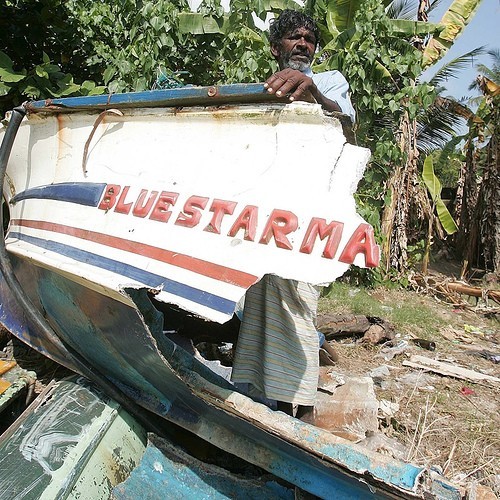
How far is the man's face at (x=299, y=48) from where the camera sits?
2521mm

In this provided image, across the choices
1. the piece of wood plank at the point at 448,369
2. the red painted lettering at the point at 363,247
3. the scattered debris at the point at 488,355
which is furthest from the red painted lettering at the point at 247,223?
the scattered debris at the point at 488,355

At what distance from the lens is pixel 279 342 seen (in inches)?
85.2

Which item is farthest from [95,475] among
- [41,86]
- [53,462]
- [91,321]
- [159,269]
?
[41,86]

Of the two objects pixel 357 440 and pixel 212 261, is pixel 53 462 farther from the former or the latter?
pixel 357 440

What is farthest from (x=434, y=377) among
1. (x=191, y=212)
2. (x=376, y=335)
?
(x=191, y=212)

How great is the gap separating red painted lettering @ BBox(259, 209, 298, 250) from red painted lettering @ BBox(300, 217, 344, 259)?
2.0 inches

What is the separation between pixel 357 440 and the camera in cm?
240

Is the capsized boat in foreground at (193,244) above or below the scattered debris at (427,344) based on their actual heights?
above

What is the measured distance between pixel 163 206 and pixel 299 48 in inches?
48.7

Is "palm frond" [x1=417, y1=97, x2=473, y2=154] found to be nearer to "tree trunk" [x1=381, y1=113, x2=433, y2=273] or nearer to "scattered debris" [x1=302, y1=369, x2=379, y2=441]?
"tree trunk" [x1=381, y1=113, x2=433, y2=273]

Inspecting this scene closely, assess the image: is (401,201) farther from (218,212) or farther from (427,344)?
(218,212)

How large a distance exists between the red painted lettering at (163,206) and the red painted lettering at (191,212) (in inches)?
2.5

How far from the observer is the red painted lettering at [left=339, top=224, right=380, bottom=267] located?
1.34 m

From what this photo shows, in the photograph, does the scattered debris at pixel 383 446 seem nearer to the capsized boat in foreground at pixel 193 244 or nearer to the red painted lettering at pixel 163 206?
the capsized boat in foreground at pixel 193 244
